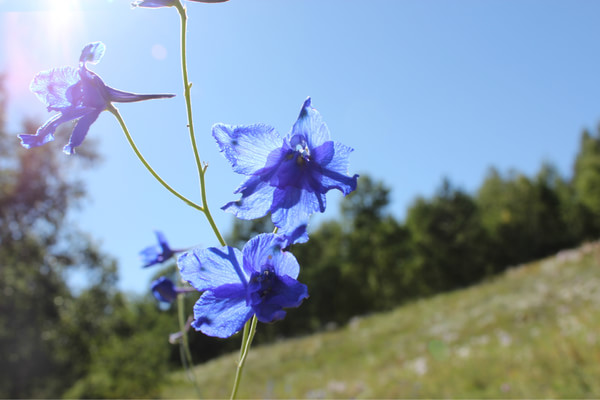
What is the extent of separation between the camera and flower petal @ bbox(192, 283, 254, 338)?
31.3 inches

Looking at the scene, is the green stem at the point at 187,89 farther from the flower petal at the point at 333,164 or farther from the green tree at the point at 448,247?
the green tree at the point at 448,247

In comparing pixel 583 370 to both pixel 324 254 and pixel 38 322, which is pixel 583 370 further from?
pixel 324 254

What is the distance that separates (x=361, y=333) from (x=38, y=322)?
38.6ft

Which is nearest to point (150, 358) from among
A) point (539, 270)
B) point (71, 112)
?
point (71, 112)

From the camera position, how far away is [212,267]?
81 centimetres

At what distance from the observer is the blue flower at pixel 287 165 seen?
2.72ft

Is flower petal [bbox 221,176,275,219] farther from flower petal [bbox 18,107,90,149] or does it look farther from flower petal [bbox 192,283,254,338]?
flower petal [bbox 18,107,90,149]

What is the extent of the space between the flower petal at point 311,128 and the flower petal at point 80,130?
42cm

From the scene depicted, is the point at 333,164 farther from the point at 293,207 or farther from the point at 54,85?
the point at 54,85

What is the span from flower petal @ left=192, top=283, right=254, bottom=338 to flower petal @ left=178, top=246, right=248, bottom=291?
0.01 m

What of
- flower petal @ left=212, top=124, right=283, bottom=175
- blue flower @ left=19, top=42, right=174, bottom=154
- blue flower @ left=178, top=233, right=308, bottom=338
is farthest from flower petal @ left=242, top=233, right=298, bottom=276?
blue flower @ left=19, top=42, right=174, bottom=154

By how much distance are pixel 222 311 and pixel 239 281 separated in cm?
6

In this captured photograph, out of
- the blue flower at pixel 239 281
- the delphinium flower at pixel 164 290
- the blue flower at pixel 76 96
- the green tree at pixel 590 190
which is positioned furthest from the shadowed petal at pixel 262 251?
the green tree at pixel 590 190

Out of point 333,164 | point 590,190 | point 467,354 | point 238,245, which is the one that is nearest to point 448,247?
point 590,190
